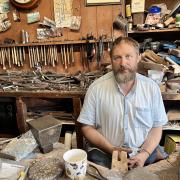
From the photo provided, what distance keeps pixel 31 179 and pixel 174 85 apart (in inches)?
59.0

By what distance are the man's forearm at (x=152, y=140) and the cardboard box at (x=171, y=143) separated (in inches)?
27.6

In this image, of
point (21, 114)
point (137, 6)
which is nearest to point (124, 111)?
point (21, 114)

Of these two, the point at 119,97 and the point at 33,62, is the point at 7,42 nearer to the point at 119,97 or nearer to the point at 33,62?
the point at 33,62

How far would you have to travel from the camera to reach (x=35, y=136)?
1.30 meters

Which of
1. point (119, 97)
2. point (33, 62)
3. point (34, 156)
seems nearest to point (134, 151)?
point (119, 97)

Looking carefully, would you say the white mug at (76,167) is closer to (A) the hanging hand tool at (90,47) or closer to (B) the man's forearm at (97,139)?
(B) the man's forearm at (97,139)

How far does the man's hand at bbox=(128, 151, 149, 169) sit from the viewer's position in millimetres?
1416

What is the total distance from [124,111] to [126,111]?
0.04 feet

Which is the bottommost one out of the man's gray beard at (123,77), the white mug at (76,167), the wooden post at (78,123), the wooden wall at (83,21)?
the wooden post at (78,123)

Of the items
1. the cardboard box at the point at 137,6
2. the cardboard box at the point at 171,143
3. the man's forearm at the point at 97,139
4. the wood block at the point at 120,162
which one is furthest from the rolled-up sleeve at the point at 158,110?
the cardboard box at the point at 137,6

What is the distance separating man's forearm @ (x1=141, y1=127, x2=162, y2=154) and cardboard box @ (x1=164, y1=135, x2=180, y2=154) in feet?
2.30

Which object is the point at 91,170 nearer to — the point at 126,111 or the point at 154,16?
the point at 126,111

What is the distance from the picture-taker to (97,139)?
5.40ft

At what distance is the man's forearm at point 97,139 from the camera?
63.1 inches
